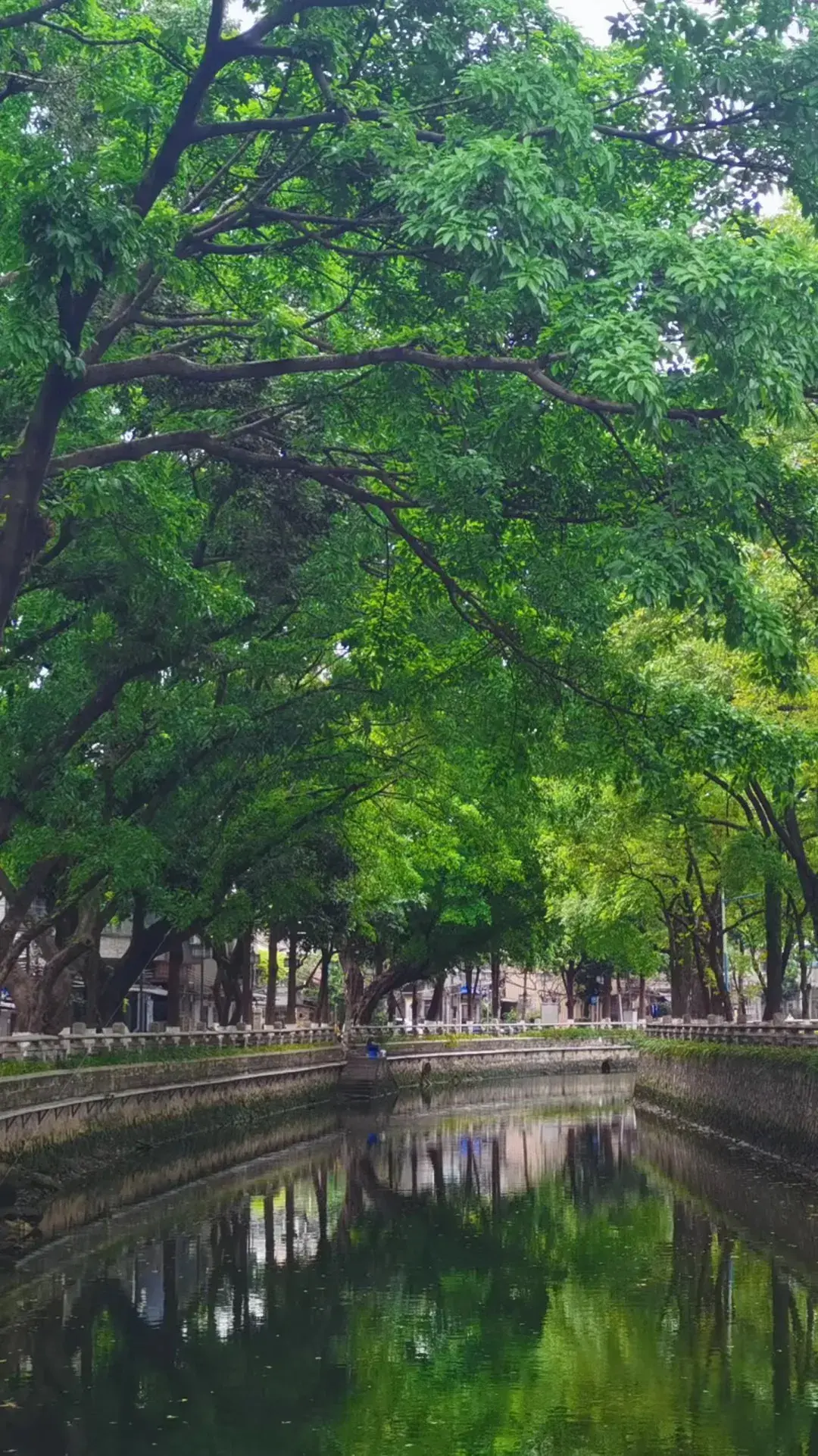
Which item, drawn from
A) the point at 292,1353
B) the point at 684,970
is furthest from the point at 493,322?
the point at 684,970

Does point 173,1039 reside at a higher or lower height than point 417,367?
lower

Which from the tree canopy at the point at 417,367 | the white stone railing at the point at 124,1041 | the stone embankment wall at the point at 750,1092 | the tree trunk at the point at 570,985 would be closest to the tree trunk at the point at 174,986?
the white stone railing at the point at 124,1041

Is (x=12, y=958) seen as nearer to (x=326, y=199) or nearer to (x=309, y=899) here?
(x=309, y=899)

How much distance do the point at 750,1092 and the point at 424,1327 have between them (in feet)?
66.5

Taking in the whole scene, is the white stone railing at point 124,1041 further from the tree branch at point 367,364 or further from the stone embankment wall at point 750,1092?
the tree branch at point 367,364

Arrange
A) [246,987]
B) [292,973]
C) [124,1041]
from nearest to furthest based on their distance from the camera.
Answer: [124,1041], [246,987], [292,973]

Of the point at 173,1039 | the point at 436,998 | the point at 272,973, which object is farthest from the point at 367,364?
the point at 436,998

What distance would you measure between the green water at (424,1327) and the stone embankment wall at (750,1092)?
1764 millimetres

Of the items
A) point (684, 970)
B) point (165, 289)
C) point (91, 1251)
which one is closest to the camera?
point (165, 289)

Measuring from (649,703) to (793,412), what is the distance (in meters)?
4.91

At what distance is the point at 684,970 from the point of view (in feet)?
221

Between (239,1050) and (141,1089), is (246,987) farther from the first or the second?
(141,1089)

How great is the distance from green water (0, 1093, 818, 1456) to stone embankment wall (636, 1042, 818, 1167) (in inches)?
69.4

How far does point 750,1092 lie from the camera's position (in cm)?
3569
